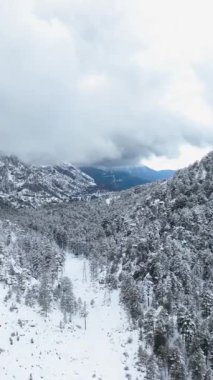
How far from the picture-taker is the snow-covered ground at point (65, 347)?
109m

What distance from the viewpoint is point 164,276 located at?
16512 cm

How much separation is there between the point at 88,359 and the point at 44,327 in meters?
19.8

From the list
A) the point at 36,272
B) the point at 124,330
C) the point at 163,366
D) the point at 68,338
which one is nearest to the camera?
the point at 163,366

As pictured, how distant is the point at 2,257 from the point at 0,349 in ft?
236

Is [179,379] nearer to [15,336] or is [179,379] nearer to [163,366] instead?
[163,366]

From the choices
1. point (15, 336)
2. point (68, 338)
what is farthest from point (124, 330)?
point (15, 336)

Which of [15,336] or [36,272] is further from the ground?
[36,272]

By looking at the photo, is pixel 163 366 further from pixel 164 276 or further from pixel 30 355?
pixel 164 276

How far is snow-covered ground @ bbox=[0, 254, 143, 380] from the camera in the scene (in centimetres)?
10856

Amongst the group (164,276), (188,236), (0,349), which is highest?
(188,236)

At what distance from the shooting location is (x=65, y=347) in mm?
126500

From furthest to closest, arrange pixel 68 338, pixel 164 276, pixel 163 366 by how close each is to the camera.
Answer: pixel 164 276
pixel 68 338
pixel 163 366

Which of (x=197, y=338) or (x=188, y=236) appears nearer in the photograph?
(x=197, y=338)

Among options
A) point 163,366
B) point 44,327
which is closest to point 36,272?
point 44,327
